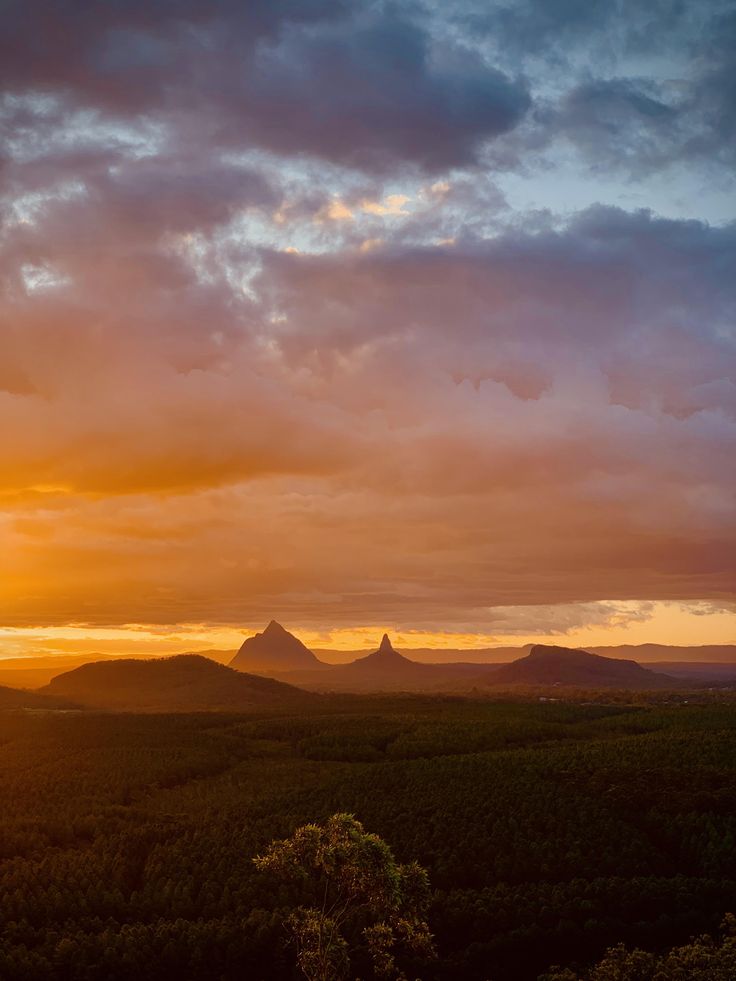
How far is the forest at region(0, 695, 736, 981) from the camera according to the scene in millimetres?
52844

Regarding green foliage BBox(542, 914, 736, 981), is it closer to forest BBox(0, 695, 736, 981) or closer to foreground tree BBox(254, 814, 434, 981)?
forest BBox(0, 695, 736, 981)

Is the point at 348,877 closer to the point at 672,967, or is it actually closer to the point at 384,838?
the point at 672,967

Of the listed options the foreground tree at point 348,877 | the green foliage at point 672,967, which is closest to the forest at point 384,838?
the green foliage at point 672,967

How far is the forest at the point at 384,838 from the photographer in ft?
173

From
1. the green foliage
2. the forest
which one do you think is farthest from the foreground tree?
the forest

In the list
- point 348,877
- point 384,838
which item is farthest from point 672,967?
point 384,838

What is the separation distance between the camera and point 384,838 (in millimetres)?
72562

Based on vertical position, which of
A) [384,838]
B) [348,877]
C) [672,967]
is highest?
[348,877]

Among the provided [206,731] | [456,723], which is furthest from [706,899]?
[206,731]

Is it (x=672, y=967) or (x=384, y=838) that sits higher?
(x=672, y=967)

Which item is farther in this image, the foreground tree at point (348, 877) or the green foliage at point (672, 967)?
→ the green foliage at point (672, 967)

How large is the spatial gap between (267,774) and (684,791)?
49932 millimetres

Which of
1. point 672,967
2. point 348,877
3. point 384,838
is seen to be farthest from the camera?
point 384,838

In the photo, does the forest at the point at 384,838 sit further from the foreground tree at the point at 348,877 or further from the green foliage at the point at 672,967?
the foreground tree at the point at 348,877
